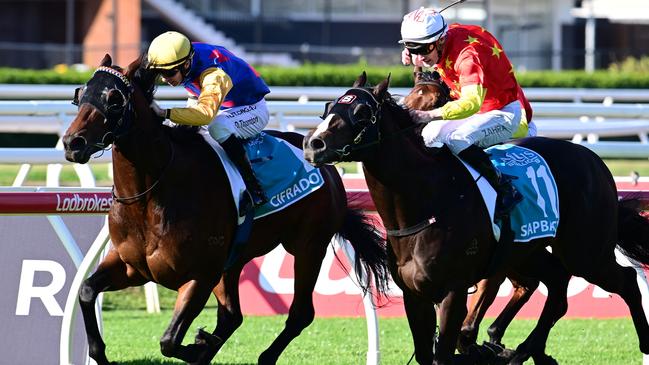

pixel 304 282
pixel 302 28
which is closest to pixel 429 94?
pixel 304 282

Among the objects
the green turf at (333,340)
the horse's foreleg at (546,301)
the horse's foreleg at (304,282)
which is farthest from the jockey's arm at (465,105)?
the green turf at (333,340)

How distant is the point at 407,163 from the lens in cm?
547

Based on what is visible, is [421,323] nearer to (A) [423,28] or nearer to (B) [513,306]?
(B) [513,306]

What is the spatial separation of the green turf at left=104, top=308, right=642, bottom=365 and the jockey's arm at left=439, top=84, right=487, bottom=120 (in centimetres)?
196

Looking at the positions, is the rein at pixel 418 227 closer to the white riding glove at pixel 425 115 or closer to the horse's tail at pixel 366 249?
the white riding glove at pixel 425 115

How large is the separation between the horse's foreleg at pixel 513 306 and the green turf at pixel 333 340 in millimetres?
448

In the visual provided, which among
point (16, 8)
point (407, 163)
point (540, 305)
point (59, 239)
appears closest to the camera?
point (407, 163)

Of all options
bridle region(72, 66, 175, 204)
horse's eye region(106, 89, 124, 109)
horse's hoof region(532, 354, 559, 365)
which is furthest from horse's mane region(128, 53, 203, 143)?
horse's hoof region(532, 354, 559, 365)

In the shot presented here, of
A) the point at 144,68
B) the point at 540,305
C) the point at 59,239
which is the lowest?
the point at 540,305

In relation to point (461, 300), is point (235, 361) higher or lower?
lower

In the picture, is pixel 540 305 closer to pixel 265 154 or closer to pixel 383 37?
pixel 265 154

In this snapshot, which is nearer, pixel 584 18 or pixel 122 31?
pixel 122 31

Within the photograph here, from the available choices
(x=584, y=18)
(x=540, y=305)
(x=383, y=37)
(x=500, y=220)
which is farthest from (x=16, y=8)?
(x=500, y=220)

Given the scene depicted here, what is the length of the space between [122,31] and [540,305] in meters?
21.3
